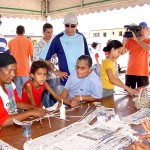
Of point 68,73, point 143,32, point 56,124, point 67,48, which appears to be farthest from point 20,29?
point 56,124

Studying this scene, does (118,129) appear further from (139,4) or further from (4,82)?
(139,4)

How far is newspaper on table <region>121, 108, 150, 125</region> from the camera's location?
184cm

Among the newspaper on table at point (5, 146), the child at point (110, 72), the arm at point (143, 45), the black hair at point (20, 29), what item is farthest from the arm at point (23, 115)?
the black hair at point (20, 29)

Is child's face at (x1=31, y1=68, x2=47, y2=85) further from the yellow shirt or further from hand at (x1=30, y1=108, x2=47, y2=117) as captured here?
the yellow shirt

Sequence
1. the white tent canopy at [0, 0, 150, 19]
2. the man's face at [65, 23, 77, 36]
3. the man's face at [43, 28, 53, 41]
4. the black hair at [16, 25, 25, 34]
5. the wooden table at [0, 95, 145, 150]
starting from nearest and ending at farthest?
1. the wooden table at [0, 95, 145, 150]
2. the man's face at [65, 23, 77, 36]
3. the man's face at [43, 28, 53, 41]
4. the white tent canopy at [0, 0, 150, 19]
5. the black hair at [16, 25, 25, 34]

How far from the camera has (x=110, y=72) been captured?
2715 mm

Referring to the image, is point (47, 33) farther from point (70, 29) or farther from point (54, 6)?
point (54, 6)

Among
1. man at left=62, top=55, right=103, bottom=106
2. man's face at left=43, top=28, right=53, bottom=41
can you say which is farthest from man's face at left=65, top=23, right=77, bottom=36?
man's face at left=43, top=28, right=53, bottom=41

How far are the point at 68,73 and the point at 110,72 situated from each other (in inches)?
24.8

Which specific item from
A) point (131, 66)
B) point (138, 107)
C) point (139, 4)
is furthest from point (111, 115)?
point (139, 4)

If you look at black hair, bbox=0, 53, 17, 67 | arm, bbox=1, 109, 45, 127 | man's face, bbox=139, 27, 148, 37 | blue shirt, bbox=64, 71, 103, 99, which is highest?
man's face, bbox=139, 27, 148, 37

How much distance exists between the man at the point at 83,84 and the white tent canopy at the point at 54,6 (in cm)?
196

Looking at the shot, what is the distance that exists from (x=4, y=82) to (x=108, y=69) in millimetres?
1257

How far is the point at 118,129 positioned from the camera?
1.60 meters
